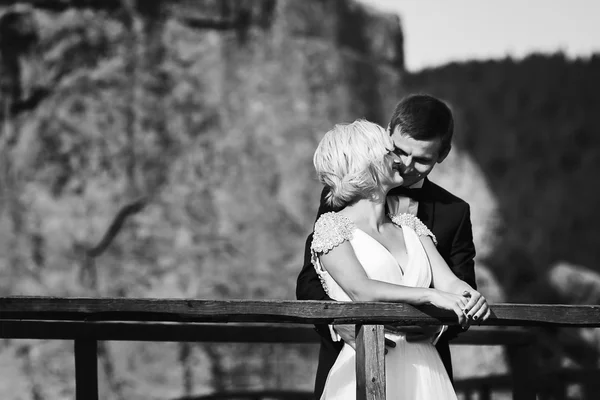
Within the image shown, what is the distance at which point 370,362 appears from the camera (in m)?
2.69

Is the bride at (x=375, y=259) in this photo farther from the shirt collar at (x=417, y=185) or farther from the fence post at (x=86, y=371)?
the fence post at (x=86, y=371)

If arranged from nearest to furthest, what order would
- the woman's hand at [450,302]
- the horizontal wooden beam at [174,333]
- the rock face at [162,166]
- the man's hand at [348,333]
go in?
the woman's hand at [450,302], the man's hand at [348,333], the horizontal wooden beam at [174,333], the rock face at [162,166]

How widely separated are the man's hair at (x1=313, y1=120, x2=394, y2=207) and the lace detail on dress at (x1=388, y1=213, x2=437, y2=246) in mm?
186

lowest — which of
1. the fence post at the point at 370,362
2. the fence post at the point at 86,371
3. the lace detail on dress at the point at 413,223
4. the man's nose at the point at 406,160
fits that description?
the fence post at the point at 86,371

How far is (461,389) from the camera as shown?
18.0 ft

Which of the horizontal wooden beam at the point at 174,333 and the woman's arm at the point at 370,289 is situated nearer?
the woman's arm at the point at 370,289

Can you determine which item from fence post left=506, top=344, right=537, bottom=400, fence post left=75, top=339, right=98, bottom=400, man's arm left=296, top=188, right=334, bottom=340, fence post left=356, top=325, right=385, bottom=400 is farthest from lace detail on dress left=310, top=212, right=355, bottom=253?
fence post left=506, top=344, right=537, bottom=400

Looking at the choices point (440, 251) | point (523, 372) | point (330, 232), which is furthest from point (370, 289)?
point (523, 372)

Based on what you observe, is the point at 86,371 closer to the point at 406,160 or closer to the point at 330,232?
the point at 330,232

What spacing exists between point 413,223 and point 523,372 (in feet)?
5.37

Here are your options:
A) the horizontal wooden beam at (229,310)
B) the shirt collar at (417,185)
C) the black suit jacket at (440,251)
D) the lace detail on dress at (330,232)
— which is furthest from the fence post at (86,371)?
the shirt collar at (417,185)

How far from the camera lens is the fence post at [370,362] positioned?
2672 mm

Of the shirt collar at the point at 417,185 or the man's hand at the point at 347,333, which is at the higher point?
the shirt collar at the point at 417,185

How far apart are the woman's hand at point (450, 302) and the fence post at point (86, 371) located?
1615mm
